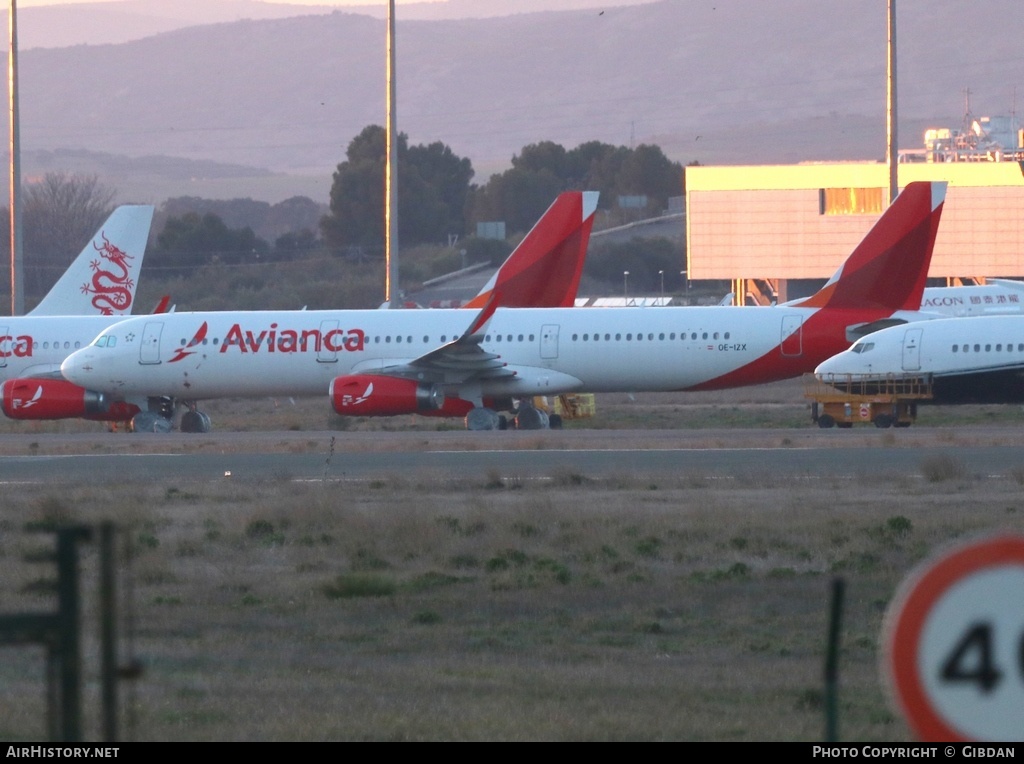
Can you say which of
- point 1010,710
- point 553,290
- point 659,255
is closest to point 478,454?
point 553,290

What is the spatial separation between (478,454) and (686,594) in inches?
601

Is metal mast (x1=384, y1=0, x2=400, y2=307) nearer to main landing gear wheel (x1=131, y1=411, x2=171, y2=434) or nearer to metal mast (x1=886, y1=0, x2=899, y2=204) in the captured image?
main landing gear wheel (x1=131, y1=411, x2=171, y2=434)

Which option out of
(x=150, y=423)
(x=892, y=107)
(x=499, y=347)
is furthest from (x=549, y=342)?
(x=892, y=107)

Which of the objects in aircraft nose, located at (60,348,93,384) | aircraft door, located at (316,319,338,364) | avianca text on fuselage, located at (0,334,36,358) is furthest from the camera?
avianca text on fuselage, located at (0,334,36,358)

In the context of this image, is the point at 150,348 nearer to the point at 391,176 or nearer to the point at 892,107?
the point at 391,176

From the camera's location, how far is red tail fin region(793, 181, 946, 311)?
3591 cm

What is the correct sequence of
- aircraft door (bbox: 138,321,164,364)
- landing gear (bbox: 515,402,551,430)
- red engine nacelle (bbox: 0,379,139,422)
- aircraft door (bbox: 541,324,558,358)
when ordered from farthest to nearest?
red engine nacelle (bbox: 0,379,139,422)
aircraft door (bbox: 138,321,164,364)
landing gear (bbox: 515,402,551,430)
aircraft door (bbox: 541,324,558,358)

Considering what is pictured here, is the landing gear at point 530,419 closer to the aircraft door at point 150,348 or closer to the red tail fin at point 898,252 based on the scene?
the red tail fin at point 898,252

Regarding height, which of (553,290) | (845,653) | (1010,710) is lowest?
(845,653)

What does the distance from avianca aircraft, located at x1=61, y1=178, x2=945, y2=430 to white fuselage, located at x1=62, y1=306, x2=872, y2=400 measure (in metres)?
0.03

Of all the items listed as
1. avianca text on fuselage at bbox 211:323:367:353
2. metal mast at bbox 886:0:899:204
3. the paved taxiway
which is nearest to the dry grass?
the paved taxiway

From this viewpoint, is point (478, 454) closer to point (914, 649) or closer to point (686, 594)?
point (686, 594)

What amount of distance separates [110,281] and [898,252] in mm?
24367
